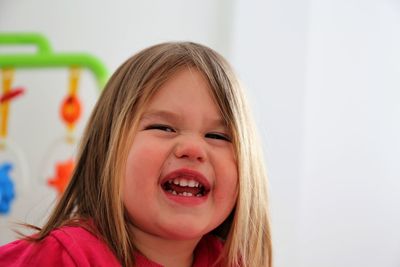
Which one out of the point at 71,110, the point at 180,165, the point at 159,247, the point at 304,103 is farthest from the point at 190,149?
the point at 304,103

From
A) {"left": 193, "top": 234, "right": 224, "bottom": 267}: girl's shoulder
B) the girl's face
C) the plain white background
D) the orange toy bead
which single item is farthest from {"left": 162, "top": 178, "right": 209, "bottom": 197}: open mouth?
the plain white background

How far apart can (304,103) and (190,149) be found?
850 millimetres

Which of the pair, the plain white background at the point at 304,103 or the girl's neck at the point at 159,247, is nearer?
the girl's neck at the point at 159,247

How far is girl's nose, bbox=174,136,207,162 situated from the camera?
1.93 ft

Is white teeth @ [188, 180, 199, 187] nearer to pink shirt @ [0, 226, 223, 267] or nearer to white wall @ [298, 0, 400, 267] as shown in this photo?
pink shirt @ [0, 226, 223, 267]

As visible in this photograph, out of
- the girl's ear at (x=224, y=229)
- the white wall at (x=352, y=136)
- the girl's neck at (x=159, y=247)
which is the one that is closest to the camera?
the girl's neck at (x=159, y=247)

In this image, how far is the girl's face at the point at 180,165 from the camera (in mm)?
589

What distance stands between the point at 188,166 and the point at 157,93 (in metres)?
0.10

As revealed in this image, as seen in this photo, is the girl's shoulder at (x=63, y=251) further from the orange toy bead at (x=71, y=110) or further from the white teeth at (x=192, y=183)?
the orange toy bead at (x=71, y=110)

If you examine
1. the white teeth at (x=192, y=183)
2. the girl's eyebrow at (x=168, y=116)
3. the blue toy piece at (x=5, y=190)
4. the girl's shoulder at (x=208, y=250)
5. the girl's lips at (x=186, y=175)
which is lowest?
the blue toy piece at (x=5, y=190)

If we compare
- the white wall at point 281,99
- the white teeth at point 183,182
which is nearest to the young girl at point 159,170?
the white teeth at point 183,182

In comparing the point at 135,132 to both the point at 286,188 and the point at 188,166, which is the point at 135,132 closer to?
the point at 188,166

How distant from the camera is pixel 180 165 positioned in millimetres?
590

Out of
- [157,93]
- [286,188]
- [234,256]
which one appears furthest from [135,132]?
[286,188]
